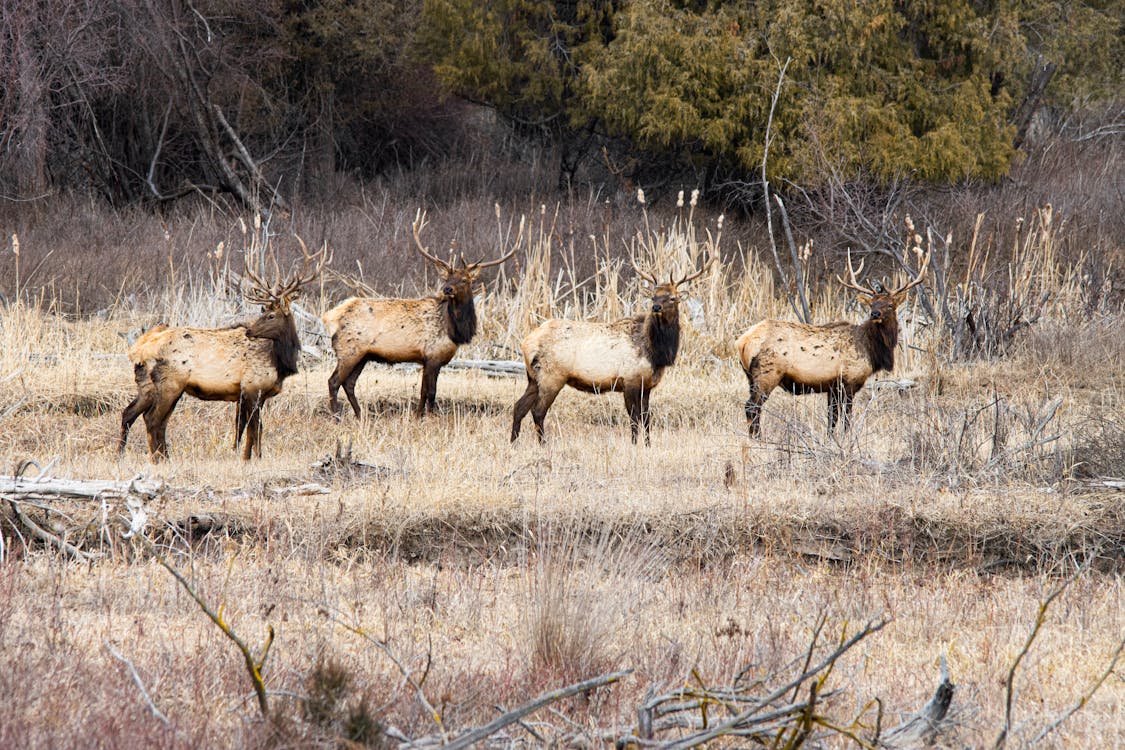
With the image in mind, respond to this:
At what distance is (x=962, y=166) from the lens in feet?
68.5

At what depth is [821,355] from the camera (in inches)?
407

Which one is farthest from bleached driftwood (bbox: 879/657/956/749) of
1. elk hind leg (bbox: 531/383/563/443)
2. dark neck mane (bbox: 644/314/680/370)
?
elk hind leg (bbox: 531/383/563/443)

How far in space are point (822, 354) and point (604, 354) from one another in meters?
1.75

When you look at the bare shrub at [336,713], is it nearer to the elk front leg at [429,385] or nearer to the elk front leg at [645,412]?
the elk front leg at [645,412]

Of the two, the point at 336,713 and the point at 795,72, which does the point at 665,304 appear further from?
the point at 795,72

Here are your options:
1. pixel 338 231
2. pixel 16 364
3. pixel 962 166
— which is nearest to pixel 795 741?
pixel 16 364

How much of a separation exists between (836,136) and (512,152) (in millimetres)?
9131

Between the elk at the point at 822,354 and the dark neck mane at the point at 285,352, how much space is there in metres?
3.54

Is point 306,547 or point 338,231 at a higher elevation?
point 338,231

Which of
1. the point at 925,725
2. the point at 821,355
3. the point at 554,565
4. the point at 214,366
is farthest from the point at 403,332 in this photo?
the point at 925,725

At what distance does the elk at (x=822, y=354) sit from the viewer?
1030 centimetres

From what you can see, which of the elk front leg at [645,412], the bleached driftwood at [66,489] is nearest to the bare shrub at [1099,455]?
the elk front leg at [645,412]

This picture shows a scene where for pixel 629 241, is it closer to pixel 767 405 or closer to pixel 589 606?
pixel 767 405

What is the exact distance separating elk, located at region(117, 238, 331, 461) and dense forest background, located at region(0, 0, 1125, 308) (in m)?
9.17
